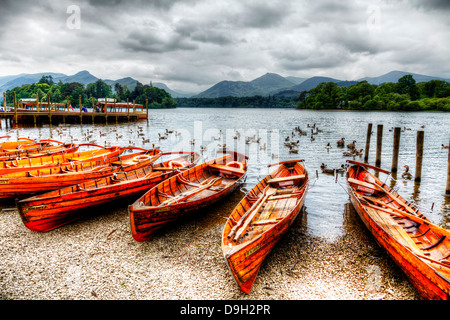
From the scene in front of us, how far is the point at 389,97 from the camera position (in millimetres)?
122938

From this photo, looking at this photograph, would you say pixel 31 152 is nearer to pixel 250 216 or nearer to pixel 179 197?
pixel 179 197

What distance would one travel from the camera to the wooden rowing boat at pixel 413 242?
5.21 m

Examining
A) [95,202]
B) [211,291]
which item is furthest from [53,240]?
[211,291]

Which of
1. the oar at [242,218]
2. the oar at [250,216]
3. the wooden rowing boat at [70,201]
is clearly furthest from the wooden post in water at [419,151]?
the wooden rowing boat at [70,201]

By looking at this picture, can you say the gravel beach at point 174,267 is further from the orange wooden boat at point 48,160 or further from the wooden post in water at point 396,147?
the wooden post in water at point 396,147

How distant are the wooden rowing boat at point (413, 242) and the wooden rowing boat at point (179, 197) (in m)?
5.37

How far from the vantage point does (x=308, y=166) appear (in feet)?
69.4

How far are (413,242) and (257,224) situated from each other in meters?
4.18

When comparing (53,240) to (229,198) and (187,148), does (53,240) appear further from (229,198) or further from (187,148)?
(187,148)

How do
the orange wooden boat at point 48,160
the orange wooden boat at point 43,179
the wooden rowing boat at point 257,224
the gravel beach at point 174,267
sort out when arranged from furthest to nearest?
the orange wooden boat at point 48,160, the orange wooden boat at point 43,179, the gravel beach at point 174,267, the wooden rowing boat at point 257,224

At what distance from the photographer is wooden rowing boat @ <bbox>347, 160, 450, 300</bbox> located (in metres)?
5.21

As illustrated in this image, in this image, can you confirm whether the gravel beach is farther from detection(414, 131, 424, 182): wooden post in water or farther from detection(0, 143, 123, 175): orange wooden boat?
detection(414, 131, 424, 182): wooden post in water
